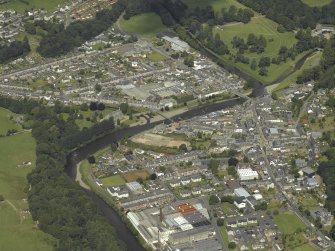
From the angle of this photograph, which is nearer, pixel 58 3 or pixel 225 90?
pixel 225 90

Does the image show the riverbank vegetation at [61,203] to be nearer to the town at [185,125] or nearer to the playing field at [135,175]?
the town at [185,125]

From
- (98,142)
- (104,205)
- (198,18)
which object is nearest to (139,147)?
(98,142)

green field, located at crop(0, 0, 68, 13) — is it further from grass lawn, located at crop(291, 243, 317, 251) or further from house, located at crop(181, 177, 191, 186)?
grass lawn, located at crop(291, 243, 317, 251)

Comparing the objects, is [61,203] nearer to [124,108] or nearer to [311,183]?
[311,183]

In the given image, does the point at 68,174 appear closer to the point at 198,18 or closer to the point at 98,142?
the point at 98,142

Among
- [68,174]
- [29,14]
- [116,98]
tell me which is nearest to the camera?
[68,174]

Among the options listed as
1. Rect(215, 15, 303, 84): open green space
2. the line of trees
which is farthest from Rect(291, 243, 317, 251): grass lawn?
the line of trees
